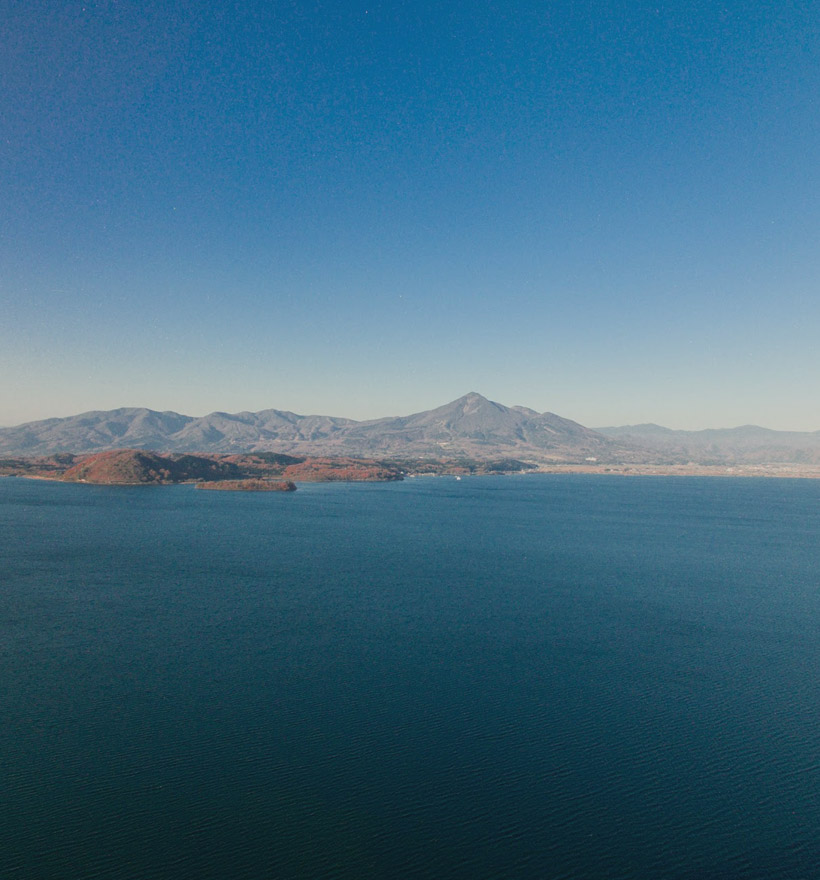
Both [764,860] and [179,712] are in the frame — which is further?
[179,712]

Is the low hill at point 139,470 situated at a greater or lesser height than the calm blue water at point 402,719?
greater

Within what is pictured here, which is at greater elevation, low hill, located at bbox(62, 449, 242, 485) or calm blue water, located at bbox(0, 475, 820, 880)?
low hill, located at bbox(62, 449, 242, 485)

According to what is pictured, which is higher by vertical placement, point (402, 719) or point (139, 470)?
point (139, 470)

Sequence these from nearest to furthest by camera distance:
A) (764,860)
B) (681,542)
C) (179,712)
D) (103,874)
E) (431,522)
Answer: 1. (103,874)
2. (764,860)
3. (179,712)
4. (681,542)
5. (431,522)

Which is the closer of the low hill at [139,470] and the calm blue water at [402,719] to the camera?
the calm blue water at [402,719]

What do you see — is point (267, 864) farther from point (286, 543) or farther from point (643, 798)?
point (286, 543)

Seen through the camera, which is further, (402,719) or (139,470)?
(139,470)

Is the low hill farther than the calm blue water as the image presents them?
Yes

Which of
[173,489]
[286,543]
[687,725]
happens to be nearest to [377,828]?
[687,725]
